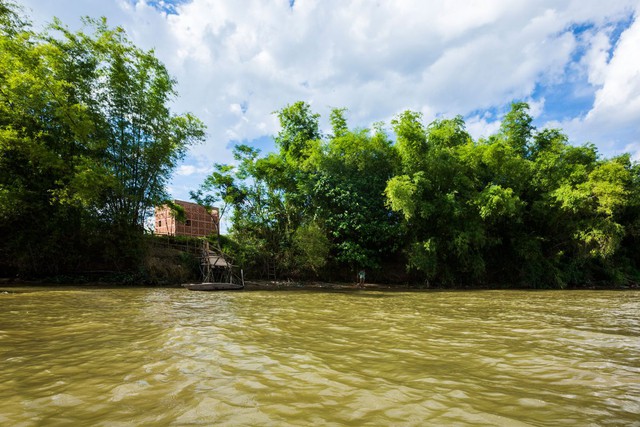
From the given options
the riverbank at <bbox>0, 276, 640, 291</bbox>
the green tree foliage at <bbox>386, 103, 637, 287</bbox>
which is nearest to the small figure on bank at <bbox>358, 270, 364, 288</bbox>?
the riverbank at <bbox>0, 276, 640, 291</bbox>

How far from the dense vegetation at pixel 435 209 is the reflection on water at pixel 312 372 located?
41.3ft

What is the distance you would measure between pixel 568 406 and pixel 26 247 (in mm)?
21716

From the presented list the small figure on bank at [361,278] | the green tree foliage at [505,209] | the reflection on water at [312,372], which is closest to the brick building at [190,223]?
the small figure on bank at [361,278]

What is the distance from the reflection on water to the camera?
8.04ft

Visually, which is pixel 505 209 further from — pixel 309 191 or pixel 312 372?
pixel 312 372

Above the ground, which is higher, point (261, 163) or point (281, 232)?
point (261, 163)

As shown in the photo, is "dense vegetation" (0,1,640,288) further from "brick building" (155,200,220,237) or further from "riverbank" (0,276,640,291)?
"brick building" (155,200,220,237)

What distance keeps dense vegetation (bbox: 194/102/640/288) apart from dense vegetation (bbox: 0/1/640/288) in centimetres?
9

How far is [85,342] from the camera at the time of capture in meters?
4.62

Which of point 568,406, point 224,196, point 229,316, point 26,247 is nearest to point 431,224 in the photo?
point 224,196

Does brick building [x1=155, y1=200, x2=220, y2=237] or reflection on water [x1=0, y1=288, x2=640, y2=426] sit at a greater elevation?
brick building [x1=155, y1=200, x2=220, y2=237]

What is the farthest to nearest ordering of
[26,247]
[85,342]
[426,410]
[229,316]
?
[26,247] < [229,316] < [85,342] < [426,410]

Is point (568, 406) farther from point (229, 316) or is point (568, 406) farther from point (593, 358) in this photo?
point (229, 316)

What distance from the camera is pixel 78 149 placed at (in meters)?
16.7
